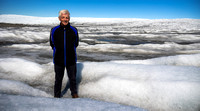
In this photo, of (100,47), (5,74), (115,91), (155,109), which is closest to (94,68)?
(115,91)

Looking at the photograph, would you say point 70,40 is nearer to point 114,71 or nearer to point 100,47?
point 114,71

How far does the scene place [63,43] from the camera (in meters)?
2.19

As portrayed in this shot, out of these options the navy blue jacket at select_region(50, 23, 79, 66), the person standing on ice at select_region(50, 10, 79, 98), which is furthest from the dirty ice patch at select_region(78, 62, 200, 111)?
the navy blue jacket at select_region(50, 23, 79, 66)

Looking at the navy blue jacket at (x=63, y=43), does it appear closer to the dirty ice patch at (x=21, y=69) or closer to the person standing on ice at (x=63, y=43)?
the person standing on ice at (x=63, y=43)

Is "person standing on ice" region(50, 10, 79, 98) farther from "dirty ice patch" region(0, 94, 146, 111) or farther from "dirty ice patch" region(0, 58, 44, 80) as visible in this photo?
"dirty ice patch" region(0, 58, 44, 80)

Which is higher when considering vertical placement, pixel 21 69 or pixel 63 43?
pixel 63 43

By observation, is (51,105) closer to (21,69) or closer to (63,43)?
(63,43)

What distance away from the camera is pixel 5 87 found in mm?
2291

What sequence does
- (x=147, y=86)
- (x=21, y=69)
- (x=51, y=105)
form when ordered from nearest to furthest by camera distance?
(x=51, y=105) → (x=147, y=86) → (x=21, y=69)

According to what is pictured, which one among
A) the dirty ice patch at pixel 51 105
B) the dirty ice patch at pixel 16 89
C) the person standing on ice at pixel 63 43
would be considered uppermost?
the person standing on ice at pixel 63 43

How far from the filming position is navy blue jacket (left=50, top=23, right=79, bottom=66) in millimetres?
2168

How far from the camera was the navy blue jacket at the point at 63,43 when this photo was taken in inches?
85.4

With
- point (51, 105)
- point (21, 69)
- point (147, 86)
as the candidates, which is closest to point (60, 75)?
point (51, 105)

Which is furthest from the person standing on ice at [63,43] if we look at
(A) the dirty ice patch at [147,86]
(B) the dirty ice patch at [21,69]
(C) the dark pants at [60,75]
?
(B) the dirty ice patch at [21,69]
